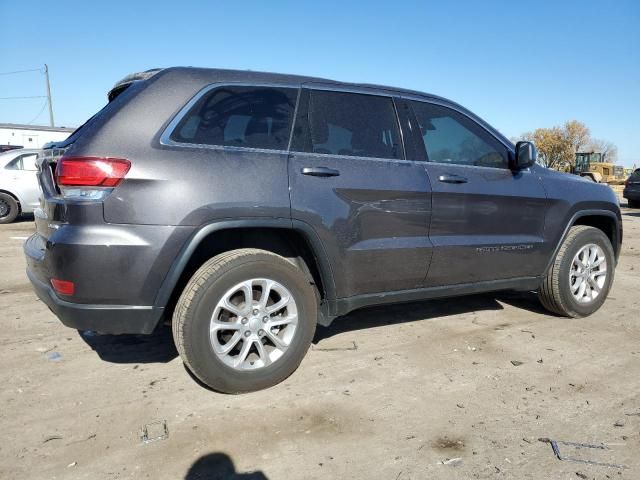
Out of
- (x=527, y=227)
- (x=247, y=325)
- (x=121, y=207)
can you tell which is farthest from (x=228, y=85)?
(x=527, y=227)

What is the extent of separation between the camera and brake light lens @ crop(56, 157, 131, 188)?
101 inches

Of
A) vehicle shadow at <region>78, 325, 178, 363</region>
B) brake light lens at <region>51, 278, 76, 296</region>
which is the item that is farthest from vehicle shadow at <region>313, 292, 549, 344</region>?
brake light lens at <region>51, 278, 76, 296</region>

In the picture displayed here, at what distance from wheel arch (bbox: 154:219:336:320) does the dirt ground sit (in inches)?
23.4

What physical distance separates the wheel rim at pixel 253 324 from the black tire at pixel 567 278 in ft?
8.32

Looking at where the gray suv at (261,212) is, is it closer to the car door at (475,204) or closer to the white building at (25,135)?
the car door at (475,204)

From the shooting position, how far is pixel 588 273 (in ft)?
14.8

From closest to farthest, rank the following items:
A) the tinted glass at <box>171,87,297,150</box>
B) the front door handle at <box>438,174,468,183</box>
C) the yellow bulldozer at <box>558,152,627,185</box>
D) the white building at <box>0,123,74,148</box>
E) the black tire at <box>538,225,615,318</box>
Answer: the tinted glass at <box>171,87,297,150</box>
the front door handle at <box>438,174,468,183</box>
the black tire at <box>538,225,615,318</box>
the white building at <box>0,123,74,148</box>
the yellow bulldozer at <box>558,152,627,185</box>

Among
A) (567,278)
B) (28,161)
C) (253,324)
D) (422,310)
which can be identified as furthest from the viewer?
(28,161)

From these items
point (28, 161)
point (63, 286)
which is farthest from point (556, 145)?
point (63, 286)

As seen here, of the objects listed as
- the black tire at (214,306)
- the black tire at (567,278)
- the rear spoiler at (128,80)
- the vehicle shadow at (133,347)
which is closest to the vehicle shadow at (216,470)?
the black tire at (214,306)

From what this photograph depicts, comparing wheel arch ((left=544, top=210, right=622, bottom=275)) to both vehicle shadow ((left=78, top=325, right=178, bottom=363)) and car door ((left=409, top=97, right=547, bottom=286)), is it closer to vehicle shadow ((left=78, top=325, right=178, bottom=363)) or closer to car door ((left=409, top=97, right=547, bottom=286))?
car door ((left=409, top=97, right=547, bottom=286))

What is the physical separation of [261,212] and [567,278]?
2.92 meters

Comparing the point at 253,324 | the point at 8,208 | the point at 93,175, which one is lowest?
the point at 8,208

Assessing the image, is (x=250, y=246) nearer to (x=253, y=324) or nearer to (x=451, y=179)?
(x=253, y=324)
